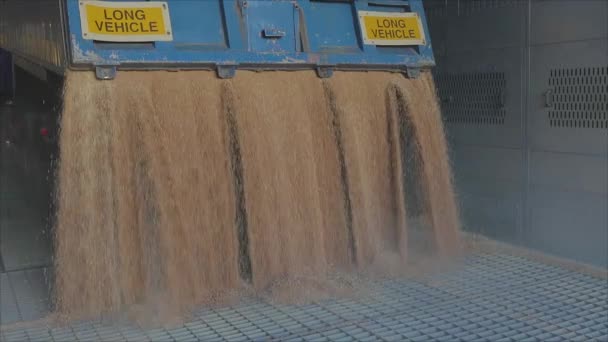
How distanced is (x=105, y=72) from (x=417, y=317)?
189 centimetres

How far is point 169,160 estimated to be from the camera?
10.4 feet

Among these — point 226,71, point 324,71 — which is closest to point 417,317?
point 324,71

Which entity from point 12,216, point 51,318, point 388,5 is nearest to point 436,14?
point 388,5

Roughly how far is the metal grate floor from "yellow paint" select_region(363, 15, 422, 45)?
141 centimetres

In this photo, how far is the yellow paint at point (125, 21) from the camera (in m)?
2.96

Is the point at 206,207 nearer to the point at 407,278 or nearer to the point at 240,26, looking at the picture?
the point at 240,26

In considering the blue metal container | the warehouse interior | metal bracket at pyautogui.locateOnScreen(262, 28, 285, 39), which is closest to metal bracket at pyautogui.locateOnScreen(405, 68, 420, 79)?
the blue metal container

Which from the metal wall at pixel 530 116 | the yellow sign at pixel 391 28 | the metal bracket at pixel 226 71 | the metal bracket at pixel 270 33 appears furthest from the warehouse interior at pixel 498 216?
the metal bracket at pixel 226 71

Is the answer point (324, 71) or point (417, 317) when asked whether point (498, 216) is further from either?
point (324, 71)

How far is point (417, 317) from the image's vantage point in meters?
3.20

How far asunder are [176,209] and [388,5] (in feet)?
5.69

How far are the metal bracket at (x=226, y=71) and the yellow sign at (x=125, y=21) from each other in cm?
29

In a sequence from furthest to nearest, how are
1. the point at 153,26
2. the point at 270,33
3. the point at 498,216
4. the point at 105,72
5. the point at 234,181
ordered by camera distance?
the point at 498,216
the point at 234,181
the point at 270,33
the point at 153,26
the point at 105,72

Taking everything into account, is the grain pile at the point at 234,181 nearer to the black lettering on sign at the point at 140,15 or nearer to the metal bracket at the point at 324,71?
the metal bracket at the point at 324,71
